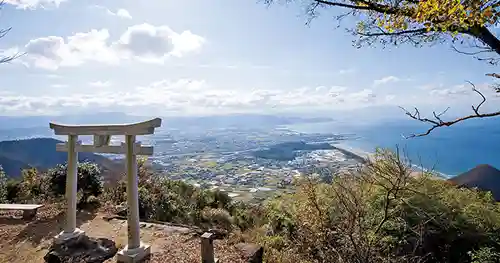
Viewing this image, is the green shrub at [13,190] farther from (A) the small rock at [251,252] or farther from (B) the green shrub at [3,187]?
(A) the small rock at [251,252]

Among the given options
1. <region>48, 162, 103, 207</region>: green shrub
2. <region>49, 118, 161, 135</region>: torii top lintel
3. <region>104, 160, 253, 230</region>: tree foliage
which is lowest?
<region>104, 160, 253, 230</region>: tree foliage

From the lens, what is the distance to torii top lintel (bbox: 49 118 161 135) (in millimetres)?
4312

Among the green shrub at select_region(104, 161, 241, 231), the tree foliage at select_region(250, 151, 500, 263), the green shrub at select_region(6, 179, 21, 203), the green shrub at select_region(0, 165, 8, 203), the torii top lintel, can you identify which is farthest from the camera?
the green shrub at select_region(6, 179, 21, 203)

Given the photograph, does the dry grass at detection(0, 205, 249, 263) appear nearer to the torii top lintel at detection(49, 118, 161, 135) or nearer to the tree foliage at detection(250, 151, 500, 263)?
the tree foliage at detection(250, 151, 500, 263)

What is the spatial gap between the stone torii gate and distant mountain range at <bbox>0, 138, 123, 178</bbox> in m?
3.91

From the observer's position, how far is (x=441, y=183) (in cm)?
638

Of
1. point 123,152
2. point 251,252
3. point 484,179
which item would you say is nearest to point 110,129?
point 123,152

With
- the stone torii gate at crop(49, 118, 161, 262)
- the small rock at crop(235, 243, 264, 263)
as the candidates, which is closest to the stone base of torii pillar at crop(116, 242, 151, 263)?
the stone torii gate at crop(49, 118, 161, 262)

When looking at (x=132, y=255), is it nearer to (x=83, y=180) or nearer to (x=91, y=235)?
(x=91, y=235)

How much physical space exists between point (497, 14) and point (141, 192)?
7.43m

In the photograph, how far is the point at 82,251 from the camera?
4793 millimetres

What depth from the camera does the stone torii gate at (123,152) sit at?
4.39 meters

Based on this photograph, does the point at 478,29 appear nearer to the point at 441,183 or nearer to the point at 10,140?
the point at 441,183

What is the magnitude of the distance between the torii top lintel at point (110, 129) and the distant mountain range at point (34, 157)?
4013mm
